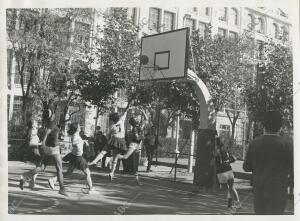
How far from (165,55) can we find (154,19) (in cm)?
30

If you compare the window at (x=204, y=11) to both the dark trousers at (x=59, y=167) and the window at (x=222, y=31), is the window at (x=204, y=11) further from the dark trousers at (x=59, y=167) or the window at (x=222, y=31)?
the dark trousers at (x=59, y=167)

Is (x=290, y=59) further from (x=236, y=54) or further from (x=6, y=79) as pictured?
(x=6, y=79)

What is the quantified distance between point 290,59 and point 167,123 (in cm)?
195

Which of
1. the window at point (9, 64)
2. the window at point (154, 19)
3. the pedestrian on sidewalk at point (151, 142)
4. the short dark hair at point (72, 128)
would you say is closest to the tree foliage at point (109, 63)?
the window at point (154, 19)

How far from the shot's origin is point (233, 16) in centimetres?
255

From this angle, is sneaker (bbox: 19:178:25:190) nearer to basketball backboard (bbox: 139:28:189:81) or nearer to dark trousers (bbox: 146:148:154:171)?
basketball backboard (bbox: 139:28:189:81)

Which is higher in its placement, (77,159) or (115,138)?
(115,138)

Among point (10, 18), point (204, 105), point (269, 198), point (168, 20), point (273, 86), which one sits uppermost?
point (168, 20)

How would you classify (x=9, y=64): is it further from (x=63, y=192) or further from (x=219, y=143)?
(x=219, y=143)

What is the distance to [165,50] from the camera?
2.88m

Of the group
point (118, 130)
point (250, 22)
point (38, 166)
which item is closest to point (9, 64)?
point (38, 166)

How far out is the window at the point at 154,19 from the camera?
2.51m

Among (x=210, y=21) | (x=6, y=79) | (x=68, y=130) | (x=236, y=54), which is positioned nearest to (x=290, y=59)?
(x=210, y=21)

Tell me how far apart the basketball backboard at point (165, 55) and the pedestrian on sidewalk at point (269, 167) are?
1.12 meters
